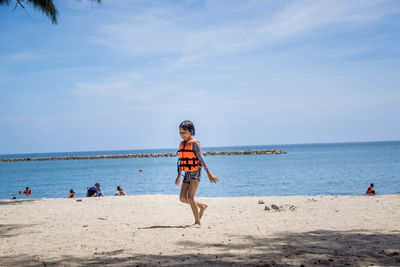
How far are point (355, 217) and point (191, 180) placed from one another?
439 centimetres

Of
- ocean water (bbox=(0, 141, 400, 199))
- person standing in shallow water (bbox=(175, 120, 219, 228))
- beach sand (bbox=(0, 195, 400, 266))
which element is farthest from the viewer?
ocean water (bbox=(0, 141, 400, 199))

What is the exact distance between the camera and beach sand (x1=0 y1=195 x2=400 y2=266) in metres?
4.89

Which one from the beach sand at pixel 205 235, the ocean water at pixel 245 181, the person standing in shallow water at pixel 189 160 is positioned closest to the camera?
the beach sand at pixel 205 235

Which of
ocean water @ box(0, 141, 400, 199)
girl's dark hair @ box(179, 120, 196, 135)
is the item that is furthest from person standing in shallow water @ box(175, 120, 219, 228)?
ocean water @ box(0, 141, 400, 199)

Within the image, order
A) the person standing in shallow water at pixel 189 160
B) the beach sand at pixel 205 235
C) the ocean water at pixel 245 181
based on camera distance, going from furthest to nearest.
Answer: the ocean water at pixel 245 181, the person standing in shallow water at pixel 189 160, the beach sand at pixel 205 235

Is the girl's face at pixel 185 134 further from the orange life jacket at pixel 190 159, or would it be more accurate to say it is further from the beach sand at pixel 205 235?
the beach sand at pixel 205 235

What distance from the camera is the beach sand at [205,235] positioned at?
16.0ft

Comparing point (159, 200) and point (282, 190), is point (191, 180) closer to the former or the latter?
point (159, 200)

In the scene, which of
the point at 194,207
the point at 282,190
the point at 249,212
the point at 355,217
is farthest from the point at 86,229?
the point at 282,190

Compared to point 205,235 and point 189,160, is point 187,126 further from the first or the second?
point 205,235

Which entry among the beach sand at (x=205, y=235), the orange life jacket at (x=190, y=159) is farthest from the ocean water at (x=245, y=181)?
the orange life jacket at (x=190, y=159)

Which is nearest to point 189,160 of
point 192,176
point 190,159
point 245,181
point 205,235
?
point 190,159

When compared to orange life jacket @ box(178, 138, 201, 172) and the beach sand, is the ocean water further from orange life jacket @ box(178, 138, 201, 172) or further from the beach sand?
orange life jacket @ box(178, 138, 201, 172)

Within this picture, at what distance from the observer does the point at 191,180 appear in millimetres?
7246
